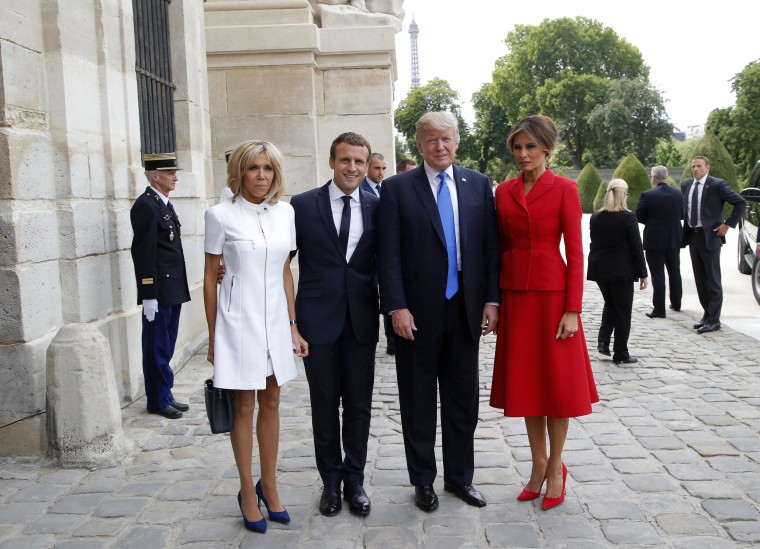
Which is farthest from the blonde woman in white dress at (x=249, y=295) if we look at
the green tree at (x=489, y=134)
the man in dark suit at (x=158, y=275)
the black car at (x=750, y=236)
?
the green tree at (x=489, y=134)

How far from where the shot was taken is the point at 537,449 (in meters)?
4.27

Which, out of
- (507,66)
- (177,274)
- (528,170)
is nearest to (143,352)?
(177,274)

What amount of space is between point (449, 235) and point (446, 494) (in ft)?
4.68

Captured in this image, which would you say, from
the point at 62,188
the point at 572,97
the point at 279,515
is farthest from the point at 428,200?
the point at 572,97

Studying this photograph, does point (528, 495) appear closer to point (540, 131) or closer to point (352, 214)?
point (352, 214)

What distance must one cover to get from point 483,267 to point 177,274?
292 centimetres

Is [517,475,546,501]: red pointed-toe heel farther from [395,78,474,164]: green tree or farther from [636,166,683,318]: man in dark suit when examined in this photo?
[395,78,474,164]: green tree

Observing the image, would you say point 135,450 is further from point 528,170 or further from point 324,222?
point 528,170

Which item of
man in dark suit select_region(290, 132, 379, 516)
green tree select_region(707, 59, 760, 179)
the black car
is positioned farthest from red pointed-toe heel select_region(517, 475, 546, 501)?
green tree select_region(707, 59, 760, 179)

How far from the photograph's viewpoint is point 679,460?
15.9 feet

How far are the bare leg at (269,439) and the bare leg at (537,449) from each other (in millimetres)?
1345

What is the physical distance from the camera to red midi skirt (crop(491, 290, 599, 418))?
403cm

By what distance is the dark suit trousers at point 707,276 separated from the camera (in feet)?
30.9

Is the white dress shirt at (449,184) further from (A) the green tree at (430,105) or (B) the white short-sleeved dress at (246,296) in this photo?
(A) the green tree at (430,105)
